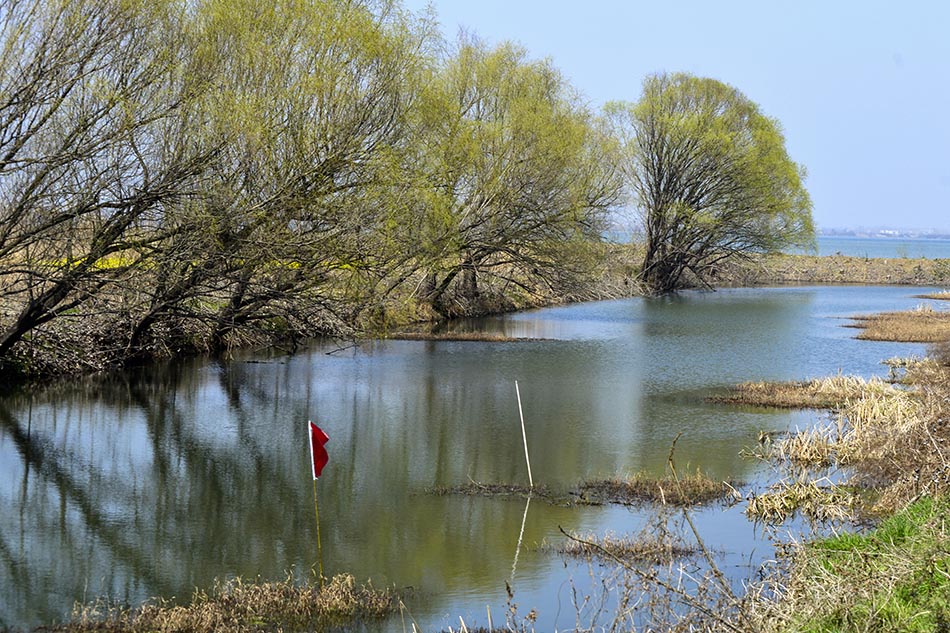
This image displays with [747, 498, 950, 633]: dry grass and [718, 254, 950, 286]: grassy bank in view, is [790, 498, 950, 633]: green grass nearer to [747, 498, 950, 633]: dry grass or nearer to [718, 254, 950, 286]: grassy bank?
[747, 498, 950, 633]: dry grass

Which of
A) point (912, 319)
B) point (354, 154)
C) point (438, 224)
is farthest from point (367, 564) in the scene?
point (912, 319)

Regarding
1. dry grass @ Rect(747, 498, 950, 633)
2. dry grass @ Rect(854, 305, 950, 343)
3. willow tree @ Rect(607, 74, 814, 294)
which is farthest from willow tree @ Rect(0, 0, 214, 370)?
willow tree @ Rect(607, 74, 814, 294)

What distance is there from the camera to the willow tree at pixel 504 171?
35.2 meters

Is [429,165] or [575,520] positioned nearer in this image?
[575,520]

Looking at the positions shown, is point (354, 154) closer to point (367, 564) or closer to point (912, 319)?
point (367, 564)

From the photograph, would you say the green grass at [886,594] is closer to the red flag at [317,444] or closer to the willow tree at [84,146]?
the red flag at [317,444]

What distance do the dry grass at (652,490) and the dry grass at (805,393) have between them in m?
7.14

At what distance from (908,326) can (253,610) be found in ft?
112

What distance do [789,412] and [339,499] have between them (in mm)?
10430

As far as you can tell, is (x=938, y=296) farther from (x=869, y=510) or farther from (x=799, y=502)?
(x=869, y=510)

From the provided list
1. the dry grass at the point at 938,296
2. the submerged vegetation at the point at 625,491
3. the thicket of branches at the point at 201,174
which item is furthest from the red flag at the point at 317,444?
the dry grass at the point at 938,296

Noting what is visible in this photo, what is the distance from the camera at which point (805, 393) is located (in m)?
22.9

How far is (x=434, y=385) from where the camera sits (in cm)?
2464

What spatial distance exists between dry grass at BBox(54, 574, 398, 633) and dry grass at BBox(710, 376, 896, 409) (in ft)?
43.8
